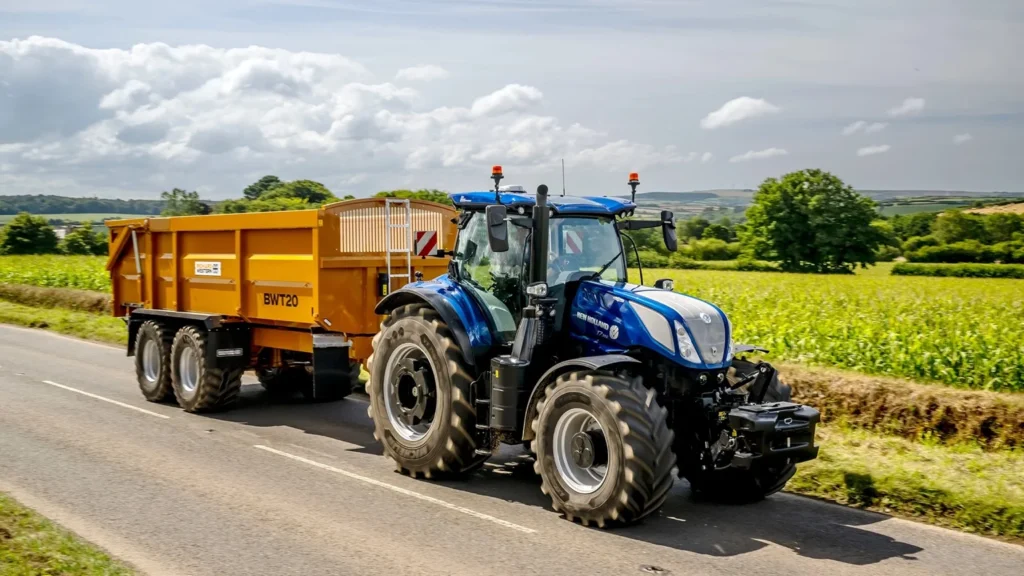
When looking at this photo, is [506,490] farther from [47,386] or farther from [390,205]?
[47,386]

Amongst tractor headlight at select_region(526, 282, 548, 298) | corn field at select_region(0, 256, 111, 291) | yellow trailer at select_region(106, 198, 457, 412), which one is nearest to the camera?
tractor headlight at select_region(526, 282, 548, 298)

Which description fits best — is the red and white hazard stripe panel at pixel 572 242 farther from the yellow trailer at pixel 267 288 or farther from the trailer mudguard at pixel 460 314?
the yellow trailer at pixel 267 288

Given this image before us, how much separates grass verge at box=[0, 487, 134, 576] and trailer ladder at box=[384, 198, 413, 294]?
4756 millimetres

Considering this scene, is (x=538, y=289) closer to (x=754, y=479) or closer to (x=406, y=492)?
(x=406, y=492)

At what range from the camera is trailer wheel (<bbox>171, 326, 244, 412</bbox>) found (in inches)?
459

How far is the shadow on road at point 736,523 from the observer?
Answer: 666 centimetres

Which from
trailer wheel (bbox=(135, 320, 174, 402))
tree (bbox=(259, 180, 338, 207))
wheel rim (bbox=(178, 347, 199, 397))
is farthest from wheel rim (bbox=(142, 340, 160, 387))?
tree (bbox=(259, 180, 338, 207))

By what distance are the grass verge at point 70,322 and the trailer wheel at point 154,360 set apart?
23.4 feet

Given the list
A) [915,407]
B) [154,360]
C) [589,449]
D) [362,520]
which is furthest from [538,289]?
[154,360]

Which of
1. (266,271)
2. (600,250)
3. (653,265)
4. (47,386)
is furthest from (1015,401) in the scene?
(653,265)

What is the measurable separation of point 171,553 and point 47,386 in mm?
8609

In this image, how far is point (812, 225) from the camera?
62.6 metres

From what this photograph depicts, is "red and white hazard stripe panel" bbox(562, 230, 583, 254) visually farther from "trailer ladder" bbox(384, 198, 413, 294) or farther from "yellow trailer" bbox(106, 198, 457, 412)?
"trailer ladder" bbox(384, 198, 413, 294)

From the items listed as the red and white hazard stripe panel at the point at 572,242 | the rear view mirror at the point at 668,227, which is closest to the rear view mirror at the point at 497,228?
the red and white hazard stripe panel at the point at 572,242
